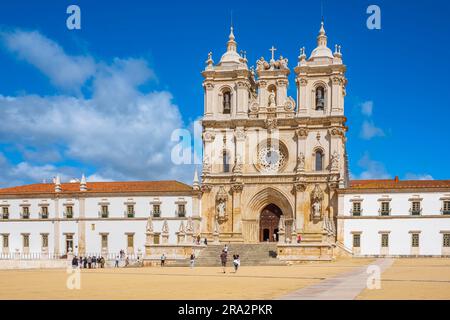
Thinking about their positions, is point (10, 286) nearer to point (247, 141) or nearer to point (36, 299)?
point (36, 299)

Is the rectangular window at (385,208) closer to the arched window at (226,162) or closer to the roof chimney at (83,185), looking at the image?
the arched window at (226,162)

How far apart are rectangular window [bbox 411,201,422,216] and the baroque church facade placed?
6.31 m

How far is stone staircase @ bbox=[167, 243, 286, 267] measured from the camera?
4916 centimetres

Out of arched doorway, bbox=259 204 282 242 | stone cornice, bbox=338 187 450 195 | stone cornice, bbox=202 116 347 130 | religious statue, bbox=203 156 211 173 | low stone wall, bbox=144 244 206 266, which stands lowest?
low stone wall, bbox=144 244 206 266

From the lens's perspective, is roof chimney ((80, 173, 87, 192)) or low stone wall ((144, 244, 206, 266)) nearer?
low stone wall ((144, 244, 206, 266))

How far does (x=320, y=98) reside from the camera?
63.2 meters

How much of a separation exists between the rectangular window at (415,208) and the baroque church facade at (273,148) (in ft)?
20.7

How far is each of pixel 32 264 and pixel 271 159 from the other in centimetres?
2570

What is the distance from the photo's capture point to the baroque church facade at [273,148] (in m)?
61.1

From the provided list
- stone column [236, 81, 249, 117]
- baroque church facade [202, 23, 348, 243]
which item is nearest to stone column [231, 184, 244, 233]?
baroque church facade [202, 23, 348, 243]

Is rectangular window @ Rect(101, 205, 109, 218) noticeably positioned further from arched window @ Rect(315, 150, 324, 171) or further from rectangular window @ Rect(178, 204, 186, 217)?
arched window @ Rect(315, 150, 324, 171)

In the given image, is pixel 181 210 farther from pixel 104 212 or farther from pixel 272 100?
pixel 272 100

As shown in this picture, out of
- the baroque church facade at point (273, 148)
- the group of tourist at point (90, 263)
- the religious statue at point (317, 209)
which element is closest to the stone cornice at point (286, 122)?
the baroque church facade at point (273, 148)

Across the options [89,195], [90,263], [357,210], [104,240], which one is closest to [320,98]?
[357,210]
